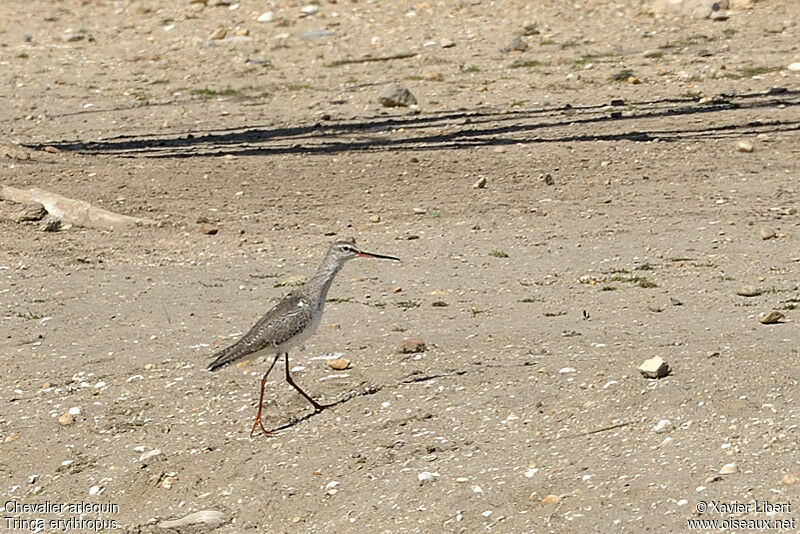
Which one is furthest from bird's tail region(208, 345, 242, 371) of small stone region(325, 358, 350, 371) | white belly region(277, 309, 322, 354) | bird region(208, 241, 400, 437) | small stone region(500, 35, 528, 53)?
small stone region(500, 35, 528, 53)

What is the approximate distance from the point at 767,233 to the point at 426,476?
4.70 m

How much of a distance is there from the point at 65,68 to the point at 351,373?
12017 millimetres

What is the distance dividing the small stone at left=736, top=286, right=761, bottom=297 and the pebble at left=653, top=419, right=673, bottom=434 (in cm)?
241

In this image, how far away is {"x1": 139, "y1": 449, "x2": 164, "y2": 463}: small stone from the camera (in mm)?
7477

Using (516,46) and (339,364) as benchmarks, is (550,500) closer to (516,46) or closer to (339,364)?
(339,364)

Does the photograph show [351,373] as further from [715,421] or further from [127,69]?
[127,69]

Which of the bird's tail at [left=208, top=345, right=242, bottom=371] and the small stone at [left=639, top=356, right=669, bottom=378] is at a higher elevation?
the bird's tail at [left=208, top=345, right=242, bottom=371]

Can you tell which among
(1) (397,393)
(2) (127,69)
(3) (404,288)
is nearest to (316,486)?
(1) (397,393)

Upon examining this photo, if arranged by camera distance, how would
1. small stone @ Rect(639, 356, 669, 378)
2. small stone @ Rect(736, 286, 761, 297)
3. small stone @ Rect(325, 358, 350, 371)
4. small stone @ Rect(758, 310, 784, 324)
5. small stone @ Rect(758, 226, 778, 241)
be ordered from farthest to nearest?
small stone @ Rect(758, 226, 778, 241) → small stone @ Rect(736, 286, 761, 297) → small stone @ Rect(758, 310, 784, 324) → small stone @ Rect(325, 358, 350, 371) → small stone @ Rect(639, 356, 669, 378)

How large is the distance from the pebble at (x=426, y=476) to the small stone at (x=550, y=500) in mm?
654

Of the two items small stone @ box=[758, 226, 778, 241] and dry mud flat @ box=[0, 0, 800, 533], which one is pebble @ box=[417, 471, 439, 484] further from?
small stone @ box=[758, 226, 778, 241]

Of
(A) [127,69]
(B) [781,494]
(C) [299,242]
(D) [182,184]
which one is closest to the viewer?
(B) [781,494]

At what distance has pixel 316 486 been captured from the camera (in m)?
6.91

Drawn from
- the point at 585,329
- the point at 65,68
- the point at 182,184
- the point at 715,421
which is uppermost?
the point at 715,421
